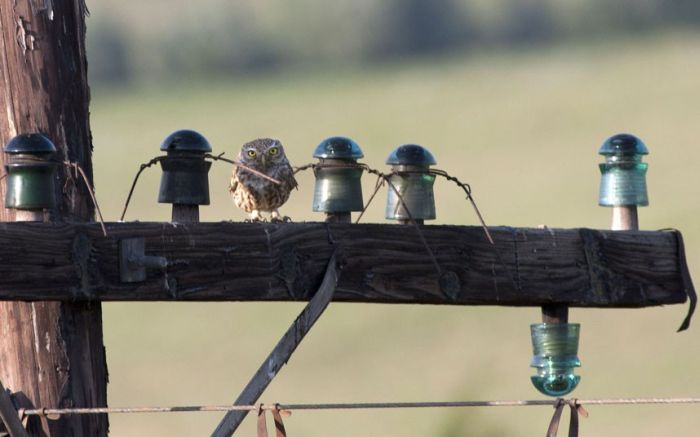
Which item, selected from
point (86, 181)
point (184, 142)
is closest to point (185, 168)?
point (184, 142)

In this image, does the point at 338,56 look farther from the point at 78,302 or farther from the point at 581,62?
the point at 78,302

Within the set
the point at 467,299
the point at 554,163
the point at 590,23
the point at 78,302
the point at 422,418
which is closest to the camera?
the point at 78,302

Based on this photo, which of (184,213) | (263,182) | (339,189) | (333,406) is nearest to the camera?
(333,406)

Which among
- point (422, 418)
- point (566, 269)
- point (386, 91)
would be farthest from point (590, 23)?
point (566, 269)

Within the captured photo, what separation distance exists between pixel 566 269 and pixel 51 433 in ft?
5.76

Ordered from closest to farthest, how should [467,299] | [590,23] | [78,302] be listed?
[78,302] → [467,299] → [590,23]

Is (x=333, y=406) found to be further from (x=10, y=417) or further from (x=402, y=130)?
(x=402, y=130)

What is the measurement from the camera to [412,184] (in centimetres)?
545

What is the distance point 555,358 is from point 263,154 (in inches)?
77.5

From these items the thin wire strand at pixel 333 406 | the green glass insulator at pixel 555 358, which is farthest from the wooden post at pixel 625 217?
the thin wire strand at pixel 333 406

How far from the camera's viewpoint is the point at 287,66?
73000 millimetres

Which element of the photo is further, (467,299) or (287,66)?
(287,66)

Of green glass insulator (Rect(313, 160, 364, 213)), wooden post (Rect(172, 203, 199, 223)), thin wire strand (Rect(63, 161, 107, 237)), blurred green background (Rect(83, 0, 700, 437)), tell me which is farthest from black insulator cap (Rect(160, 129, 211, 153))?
blurred green background (Rect(83, 0, 700, 437))

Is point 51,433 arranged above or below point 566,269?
below
